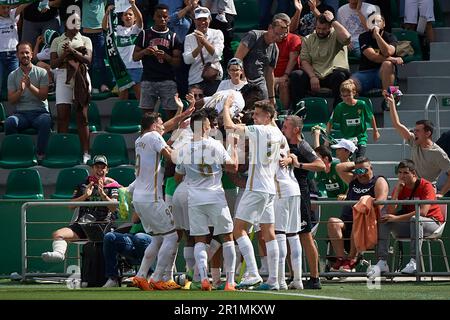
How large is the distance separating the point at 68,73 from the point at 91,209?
379 centimetres

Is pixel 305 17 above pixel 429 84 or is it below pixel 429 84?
above

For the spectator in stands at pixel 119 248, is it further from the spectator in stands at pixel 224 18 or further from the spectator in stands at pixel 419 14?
the spectator in stands at pixel 419 14

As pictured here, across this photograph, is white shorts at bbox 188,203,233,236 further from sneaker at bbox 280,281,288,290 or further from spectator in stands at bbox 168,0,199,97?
spectator in stands at bbox 168,0,199,97

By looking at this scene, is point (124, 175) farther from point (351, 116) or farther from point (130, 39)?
point (351, 116)

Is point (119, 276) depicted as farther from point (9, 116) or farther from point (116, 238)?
point (9, 116)

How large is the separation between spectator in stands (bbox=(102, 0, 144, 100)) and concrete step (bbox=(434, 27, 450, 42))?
14.6 feet

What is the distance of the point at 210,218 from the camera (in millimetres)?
15766

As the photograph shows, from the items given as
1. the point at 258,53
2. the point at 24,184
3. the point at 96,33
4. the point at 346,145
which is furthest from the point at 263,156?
the point at 96,33

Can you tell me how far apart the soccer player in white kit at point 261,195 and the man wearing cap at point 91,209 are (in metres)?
2.78

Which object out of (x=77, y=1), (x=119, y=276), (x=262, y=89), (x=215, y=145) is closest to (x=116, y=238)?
(x=119, y=276)

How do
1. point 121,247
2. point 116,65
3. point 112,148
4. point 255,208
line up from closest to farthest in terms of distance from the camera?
1. point 255,208
2. point 121,247
3. point 112,148
4. point 116,65

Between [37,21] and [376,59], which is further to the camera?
[37,21]

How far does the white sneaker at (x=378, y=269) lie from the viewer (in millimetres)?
17297

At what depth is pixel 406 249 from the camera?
60.5ft
